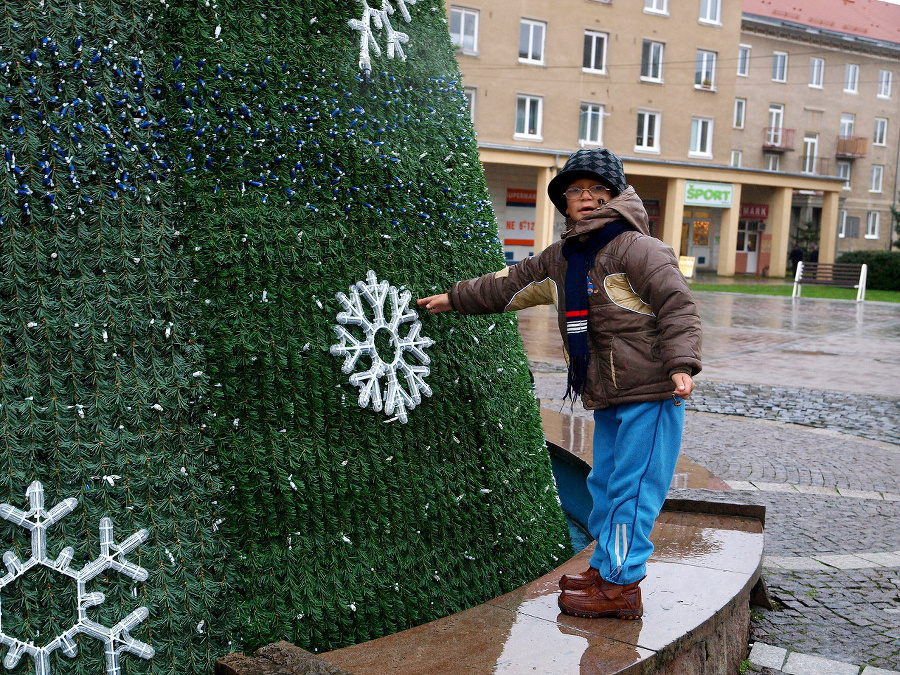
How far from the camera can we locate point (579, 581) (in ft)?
9.25

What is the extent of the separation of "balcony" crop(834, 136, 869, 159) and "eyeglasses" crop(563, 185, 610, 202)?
47.5m

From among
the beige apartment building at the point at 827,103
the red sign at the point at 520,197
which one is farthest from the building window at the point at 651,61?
the beige apartment building at the point at 827,103

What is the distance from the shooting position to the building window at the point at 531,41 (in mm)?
29422

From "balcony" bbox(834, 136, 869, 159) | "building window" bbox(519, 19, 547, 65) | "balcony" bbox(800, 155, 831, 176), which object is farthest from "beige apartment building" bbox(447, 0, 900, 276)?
"balcony" bbox(834, 136, 869, 159)

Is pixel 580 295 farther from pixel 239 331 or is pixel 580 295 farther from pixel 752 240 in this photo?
pixel 752 240

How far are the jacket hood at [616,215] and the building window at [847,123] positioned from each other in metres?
48.5

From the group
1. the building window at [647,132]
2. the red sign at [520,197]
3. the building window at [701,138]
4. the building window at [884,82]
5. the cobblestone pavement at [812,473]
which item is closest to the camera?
the cobblestone pavement at [812,473]

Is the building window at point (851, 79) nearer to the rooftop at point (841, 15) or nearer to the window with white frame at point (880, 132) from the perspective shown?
the rooftop at point (841, 15)

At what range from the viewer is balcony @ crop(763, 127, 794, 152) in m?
42.8

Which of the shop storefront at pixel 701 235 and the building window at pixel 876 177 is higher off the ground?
the building window at pixel 876 177

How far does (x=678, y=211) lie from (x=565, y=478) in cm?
3074

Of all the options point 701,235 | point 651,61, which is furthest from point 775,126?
point 651,61

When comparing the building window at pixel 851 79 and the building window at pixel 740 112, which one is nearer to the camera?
the building window at pixel 740 112

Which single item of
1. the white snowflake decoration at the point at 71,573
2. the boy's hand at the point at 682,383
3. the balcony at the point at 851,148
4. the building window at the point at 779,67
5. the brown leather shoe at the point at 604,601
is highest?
the building window at the point at 779,67
